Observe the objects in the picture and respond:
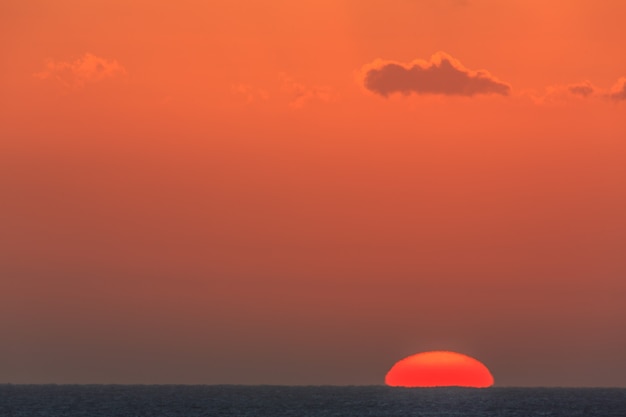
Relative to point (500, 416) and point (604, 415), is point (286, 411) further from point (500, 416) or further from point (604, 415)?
point (604, 415)

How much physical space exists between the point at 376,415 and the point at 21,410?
48100 millimetres

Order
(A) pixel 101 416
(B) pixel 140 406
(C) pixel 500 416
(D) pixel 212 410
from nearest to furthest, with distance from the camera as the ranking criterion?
(A) pixel 101 416 < (C) pixel 500 416 < (D) pixel 212 410 < (B) pixel 140 406

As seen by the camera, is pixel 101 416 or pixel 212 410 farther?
pixel 212 410

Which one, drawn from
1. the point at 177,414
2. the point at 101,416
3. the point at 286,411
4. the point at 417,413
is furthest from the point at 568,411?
the point at 101,416

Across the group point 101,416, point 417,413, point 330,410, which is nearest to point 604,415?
point 417,413

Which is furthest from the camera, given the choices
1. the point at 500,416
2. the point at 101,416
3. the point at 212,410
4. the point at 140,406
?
the point at 140,406

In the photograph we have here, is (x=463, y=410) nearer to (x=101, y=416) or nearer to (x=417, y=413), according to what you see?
(x=417, y=413)

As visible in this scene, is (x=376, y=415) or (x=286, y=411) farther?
(x=286, y=411)

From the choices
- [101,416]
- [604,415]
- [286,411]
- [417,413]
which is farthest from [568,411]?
[101,416]

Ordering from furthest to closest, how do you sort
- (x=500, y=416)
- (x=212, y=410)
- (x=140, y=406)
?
(x=140, y=406)
(x=212, y=410)
(x=500, y=416)

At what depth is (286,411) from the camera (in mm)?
174375

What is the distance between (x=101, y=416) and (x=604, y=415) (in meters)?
68.3

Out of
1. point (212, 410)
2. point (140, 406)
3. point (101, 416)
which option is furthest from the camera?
point (140, 406)

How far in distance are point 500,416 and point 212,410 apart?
40.8m
